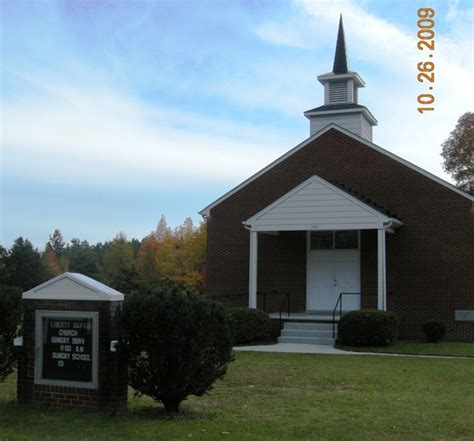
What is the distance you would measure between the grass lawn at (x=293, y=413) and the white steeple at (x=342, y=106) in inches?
517

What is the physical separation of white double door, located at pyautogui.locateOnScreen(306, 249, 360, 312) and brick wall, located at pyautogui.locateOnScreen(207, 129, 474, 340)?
219 mm

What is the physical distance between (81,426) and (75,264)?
103694 millimetres

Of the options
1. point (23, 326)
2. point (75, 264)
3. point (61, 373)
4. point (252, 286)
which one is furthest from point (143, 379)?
point (75, 264)

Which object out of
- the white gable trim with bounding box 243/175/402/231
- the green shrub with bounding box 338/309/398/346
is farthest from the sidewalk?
the white gable trim with bounding box 243/175/402/231

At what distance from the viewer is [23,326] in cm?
873

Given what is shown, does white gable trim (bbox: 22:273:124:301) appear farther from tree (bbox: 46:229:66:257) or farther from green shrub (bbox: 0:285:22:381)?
tree (bbox: 46:229:66:257)

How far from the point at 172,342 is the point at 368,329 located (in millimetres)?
10043

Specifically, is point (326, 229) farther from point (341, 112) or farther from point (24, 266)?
point (24, 266)

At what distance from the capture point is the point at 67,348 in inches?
328

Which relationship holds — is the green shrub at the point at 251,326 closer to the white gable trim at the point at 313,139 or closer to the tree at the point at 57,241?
the white gable trim at the point at 313,139

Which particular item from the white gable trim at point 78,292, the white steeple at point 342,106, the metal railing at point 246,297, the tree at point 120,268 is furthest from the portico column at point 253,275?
the tree at point 120,268

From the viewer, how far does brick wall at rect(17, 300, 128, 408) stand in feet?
26.6

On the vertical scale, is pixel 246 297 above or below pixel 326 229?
below

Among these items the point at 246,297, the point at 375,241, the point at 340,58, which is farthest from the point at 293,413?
the point at 340,58
